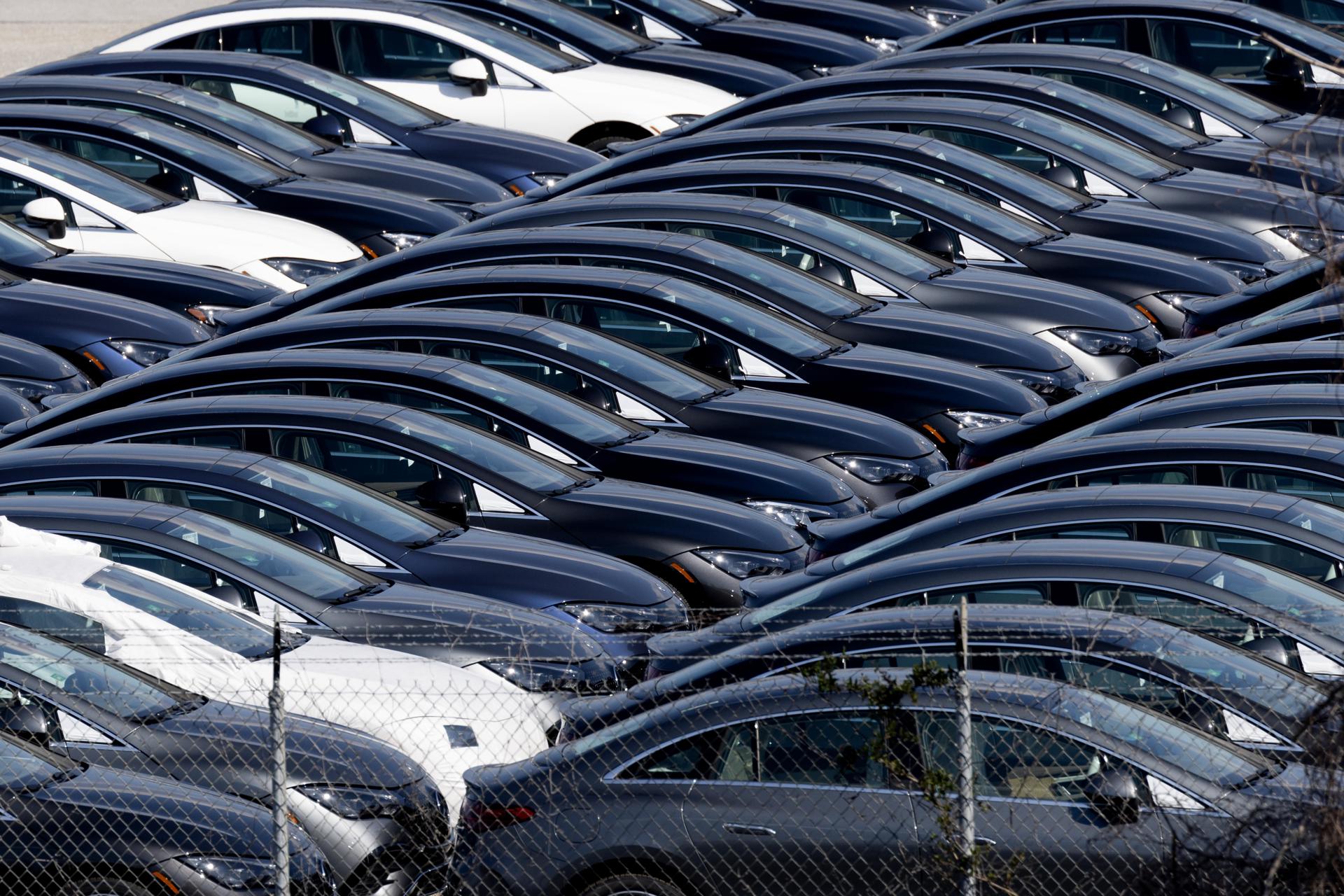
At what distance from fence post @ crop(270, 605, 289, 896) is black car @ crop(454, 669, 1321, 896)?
77cm

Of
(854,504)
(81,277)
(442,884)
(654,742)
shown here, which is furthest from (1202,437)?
(81,277)

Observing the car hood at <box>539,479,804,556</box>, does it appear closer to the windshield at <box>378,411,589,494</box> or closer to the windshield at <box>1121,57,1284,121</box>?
the windshield at <box>378,411,589,494</box>

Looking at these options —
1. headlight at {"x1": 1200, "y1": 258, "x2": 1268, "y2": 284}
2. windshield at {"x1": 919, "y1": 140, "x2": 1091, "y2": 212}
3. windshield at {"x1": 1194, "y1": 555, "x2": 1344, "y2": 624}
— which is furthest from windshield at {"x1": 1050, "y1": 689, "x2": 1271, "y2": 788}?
windshield at {"x1": 919, "y1": 140, "x2": 1091, "y2": 212}

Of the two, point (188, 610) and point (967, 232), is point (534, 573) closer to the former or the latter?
point (188, 610)

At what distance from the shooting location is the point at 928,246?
1409 cm

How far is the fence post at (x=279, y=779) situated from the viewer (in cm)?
674

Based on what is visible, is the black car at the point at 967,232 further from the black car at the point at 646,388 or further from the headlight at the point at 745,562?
the headlight at the point at 745,562

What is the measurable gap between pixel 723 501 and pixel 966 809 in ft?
15.0

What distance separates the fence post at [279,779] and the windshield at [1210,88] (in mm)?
11167

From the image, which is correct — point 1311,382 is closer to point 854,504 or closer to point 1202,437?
point 1202,437

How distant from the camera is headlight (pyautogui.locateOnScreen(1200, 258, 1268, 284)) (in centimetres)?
1407

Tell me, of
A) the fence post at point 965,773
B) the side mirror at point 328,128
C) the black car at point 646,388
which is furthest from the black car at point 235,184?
the fence post at point 965,773

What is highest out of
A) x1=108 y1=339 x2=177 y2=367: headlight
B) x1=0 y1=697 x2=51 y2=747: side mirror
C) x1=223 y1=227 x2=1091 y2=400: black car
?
x1=223 y1=227 x2=1091 y2=400: black car

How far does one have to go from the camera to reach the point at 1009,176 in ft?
48.4
